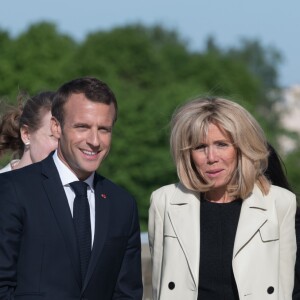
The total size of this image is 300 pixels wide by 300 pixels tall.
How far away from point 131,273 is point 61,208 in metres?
0.51

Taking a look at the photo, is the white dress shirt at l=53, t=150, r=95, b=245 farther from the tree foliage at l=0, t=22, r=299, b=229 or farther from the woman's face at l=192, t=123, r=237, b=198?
the tree foliage at l=0, t=22, r=299, b=229

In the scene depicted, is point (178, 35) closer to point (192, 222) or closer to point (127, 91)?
point (127, 91)

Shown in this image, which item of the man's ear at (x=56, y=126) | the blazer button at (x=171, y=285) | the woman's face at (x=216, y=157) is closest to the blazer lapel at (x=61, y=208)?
the man's ear at (x=56, y=126)

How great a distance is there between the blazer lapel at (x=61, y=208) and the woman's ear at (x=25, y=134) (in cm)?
127

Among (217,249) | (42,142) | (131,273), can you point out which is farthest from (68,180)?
(42,142)

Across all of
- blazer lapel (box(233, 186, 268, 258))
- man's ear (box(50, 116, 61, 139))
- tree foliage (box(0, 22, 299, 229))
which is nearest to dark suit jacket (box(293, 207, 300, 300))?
blazer lapel (box(233, 186, 268, 258))

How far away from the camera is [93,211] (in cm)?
464

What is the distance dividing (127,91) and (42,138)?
45795 mm

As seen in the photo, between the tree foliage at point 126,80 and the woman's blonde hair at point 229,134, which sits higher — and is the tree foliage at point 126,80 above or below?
above

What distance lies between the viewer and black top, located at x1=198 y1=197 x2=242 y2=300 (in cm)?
498

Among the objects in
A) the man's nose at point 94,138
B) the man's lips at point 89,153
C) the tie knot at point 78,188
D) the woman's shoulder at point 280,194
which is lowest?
the tie knot at point 78,188

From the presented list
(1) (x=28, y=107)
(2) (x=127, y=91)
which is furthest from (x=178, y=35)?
(1) (x=28, y=107)

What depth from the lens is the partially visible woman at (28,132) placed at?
18.7ft

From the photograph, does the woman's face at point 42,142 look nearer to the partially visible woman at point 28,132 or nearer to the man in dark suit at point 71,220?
the partially visible woman at point 28,132
